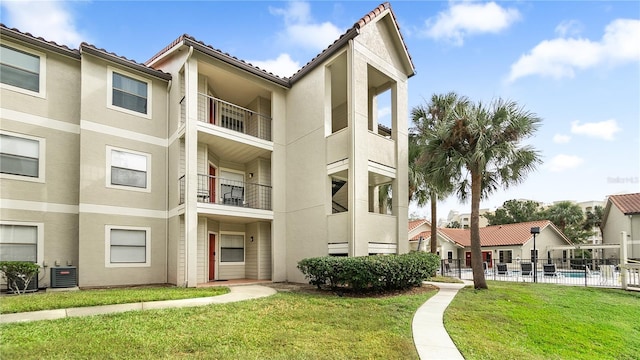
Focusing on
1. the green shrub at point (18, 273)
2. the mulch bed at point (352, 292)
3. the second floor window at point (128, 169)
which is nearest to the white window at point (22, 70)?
the second floor window at point (128, 169)

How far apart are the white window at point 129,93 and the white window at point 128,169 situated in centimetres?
171

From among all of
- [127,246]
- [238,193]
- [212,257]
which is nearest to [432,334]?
[212,257]

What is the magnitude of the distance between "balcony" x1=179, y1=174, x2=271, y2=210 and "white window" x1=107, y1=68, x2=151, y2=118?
3.93 meters

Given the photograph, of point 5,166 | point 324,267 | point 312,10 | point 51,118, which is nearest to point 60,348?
point 324,267

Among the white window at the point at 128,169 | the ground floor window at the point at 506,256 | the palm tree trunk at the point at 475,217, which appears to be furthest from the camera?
the ground floor window at the point at 506,256

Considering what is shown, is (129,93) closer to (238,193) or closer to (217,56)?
(217,56)

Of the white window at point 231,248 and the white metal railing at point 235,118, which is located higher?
the white metal railing at point 235,118

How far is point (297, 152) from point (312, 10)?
5725 millimetres

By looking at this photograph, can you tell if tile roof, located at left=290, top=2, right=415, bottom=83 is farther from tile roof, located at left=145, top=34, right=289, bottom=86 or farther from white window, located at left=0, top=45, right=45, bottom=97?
white window, located at left=0, top=45, right=45, bottom=97

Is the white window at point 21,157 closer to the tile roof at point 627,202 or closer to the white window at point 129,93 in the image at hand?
the white window at point 129,93

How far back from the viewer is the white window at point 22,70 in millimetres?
12102

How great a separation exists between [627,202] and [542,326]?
97.6 ft

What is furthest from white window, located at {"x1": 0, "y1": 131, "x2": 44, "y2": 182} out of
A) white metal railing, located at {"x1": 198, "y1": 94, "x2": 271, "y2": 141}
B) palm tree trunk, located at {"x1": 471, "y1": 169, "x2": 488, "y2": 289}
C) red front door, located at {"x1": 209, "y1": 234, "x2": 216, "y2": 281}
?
palm tree trunk, located at {"x1": 471, "y1": 169, "x2": 488, "y2": 289}

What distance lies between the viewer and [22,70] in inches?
490
